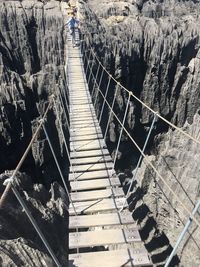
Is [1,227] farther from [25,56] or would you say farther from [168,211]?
[25,56]

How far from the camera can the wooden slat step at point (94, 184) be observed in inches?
320

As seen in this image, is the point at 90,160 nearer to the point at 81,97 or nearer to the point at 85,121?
the point at 85,121

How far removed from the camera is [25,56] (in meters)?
29.7

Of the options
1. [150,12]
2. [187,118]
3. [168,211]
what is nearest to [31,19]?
[150,12]

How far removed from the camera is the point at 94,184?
27.1 feet

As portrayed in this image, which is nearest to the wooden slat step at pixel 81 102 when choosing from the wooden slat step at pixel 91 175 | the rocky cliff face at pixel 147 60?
the wooden slat step at pixel 91 175

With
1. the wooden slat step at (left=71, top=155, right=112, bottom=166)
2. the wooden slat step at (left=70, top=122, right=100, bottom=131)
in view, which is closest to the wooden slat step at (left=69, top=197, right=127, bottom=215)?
the wooden slat step at (left=71, top=155, right=112, bottom=166)

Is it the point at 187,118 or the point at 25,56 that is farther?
the point at 187,118

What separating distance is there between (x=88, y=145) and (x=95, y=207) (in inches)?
130

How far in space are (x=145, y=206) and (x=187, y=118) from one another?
1943 centimetres

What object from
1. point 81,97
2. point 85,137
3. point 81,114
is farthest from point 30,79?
point 85,137

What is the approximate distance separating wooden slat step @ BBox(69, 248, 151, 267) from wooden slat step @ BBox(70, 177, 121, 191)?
2344mm

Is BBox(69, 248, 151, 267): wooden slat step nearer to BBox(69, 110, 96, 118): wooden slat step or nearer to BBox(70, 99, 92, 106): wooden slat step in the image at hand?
BBox(69, 110, 96, 118): wooden slat step

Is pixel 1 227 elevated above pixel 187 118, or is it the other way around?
pixel 1 227
